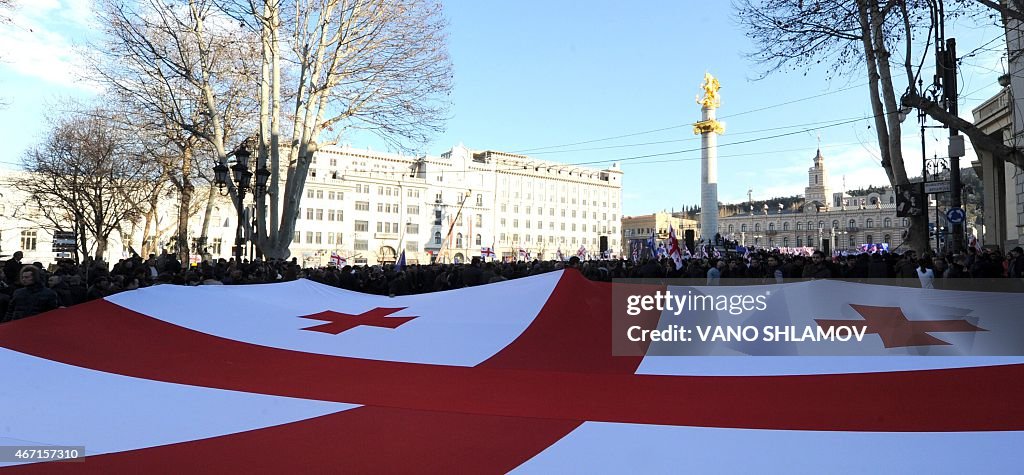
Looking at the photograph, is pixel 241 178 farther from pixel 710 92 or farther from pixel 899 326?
pixel 710 92

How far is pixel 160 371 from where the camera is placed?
4.93m

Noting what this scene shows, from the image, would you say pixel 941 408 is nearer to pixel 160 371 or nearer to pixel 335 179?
pixel 160 371

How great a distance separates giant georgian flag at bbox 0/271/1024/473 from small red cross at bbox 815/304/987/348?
19 cm

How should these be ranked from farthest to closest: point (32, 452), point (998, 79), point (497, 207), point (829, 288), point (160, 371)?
point (497, 207), point (998, 79), point (829, 288), point (160, 371), point (32, 452)

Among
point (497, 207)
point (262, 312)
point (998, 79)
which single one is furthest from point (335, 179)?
point (262, 312)

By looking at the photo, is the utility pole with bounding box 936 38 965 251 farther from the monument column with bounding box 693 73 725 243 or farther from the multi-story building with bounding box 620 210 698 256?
the multi-story building with bounding box 620 210 698 256

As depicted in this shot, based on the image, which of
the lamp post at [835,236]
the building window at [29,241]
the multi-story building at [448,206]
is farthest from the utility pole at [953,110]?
the lamp post at [835,236]

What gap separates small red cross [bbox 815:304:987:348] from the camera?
6020 mm

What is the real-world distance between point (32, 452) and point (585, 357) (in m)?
3.92

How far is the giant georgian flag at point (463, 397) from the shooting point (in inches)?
125

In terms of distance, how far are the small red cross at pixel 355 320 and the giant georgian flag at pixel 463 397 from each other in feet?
0.15

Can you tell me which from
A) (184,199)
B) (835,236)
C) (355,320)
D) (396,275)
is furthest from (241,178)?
(835,236)

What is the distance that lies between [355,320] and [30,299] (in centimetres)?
375

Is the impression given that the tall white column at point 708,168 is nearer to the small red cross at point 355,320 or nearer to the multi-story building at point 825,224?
the small red cross at point 355,320
